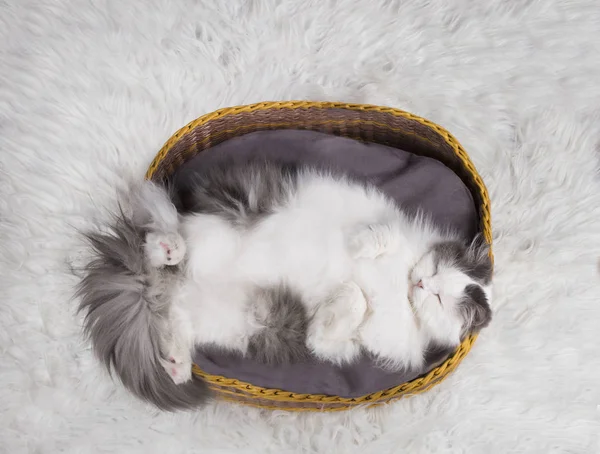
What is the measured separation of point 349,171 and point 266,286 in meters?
0.50

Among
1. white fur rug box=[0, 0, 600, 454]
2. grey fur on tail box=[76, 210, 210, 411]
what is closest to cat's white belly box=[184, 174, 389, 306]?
grey fur on tail box=[76, 210, 210, 411]

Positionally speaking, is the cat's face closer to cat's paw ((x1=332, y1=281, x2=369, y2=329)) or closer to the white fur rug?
cat's paw ((x1=332, y1=281, x2=369, y2=329))

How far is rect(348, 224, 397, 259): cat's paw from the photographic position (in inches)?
63.9

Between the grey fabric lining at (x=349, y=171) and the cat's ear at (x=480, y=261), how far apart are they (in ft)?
0.43

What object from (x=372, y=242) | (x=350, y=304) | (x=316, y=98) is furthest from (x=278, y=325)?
(x=316, y=98)

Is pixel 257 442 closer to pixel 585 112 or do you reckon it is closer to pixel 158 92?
pixel 158 92

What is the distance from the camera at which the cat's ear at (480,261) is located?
1.66m

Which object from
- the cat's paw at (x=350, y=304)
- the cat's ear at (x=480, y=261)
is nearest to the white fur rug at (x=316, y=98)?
the cat's ear at (x=480, y=261)

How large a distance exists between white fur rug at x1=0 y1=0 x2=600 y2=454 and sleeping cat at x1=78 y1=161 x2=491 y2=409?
379 mm

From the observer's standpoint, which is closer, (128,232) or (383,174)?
(128,232)

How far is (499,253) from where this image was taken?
2.06 metres

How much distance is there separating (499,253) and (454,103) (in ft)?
1.87

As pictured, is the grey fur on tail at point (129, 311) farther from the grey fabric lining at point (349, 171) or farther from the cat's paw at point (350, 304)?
the cat's paw at point (350, 304)

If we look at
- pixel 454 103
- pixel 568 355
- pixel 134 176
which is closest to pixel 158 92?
pixel 134 176
